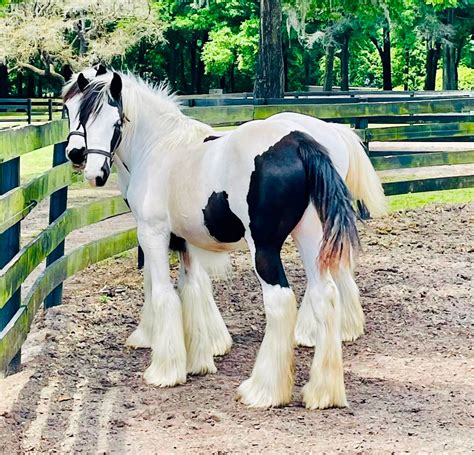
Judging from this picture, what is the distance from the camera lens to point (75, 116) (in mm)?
4844

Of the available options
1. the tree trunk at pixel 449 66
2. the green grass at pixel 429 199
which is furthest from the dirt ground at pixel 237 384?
the tree trunk at pixel 449 66

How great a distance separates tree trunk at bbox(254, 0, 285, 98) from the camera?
53.9 feet

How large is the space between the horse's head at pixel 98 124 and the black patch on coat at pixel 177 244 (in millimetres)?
535

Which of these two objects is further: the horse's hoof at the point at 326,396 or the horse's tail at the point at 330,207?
the horse's hoof at the point at 326,396

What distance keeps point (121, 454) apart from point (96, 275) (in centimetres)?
389

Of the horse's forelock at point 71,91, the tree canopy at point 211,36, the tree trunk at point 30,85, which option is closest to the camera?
the horse's forelock at point 71,91

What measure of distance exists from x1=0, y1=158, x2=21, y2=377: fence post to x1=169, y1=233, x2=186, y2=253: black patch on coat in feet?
2.94

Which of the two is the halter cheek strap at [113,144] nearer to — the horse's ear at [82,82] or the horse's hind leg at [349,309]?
the horse's ear at [82,82]

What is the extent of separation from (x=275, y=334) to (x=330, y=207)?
716 millimetres

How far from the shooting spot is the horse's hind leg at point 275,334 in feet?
14.1

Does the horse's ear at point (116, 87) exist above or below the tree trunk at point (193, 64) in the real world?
below

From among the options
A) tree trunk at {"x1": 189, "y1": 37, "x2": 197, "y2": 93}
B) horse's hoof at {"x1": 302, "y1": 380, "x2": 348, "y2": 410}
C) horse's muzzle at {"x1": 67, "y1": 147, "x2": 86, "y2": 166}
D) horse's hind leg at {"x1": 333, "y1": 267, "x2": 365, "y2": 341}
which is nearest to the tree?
tree trunk at {"x1": 189, "y1": 37, "x2": 197, "y2": 93}

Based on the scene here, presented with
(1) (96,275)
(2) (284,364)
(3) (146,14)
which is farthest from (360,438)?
(3) (146,14)

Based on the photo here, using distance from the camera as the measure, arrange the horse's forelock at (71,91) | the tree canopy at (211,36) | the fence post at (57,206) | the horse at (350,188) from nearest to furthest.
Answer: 1. the horse's forelock at (71,91)
2. the horse at (350,188)
3. the fence post at (57,206)
4. the tree canopy at (211,36)
